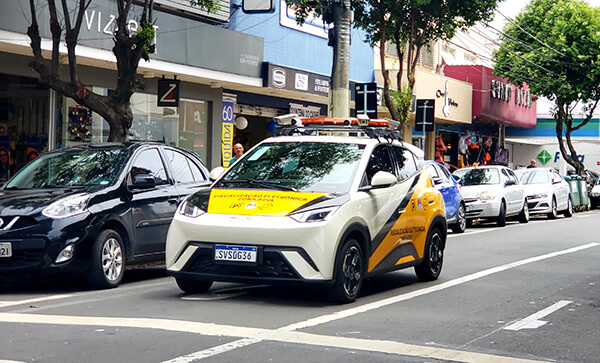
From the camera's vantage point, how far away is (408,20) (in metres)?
24.7

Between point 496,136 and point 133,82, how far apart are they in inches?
1414

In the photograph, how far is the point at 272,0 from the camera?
74.5ft

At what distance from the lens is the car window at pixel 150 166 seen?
11036 mm

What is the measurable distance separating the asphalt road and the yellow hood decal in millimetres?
893

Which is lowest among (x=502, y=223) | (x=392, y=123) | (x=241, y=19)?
(x=502, y=223)

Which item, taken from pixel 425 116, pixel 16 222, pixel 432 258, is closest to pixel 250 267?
pixel 16 222

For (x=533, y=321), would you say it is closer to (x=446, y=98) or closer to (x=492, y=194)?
(x=492, y=194)

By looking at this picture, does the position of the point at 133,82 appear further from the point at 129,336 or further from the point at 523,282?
the point at 129,336

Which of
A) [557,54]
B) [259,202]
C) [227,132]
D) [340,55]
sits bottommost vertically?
[259,202]

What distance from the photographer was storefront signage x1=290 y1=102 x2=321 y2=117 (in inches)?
1104

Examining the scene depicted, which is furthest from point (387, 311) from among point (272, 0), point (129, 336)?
point (272, 0)

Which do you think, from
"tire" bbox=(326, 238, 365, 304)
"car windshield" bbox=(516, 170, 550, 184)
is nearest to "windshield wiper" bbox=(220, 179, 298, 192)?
"tire" bbox=(326, 238, 365, 304)

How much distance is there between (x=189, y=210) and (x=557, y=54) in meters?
34.0

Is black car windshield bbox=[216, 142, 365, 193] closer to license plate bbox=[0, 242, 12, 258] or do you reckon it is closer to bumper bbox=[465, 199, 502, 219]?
license plate bbox=[0, 242, 12, 258]
